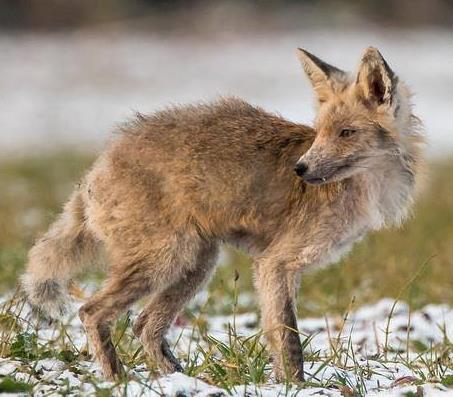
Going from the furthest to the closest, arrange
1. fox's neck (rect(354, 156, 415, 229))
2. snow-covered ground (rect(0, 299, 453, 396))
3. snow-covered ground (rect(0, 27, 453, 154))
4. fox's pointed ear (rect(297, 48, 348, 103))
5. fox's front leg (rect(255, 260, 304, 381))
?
snow-covered ground (rect(0, 27, 453, 154)) → fox's pointed ear (rect(297, 48, 348, 103)) → fox's neck (rect(354, 156, 415, 229)) → fox's front leg (rect(255, 260, 304, 381)) → snow-covered ground (rect(0, 299, 453, 396))

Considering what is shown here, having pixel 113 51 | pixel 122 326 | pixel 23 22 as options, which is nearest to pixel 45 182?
pixel 122 326

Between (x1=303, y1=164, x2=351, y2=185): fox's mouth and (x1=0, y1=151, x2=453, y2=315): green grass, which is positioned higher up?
(x1=303, y1=164, x2=351, y2=185): fox's mouth

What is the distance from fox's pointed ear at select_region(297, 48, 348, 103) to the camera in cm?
670

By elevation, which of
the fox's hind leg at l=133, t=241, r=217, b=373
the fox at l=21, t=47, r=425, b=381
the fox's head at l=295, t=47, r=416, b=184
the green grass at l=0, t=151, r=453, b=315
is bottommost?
the green grass at l=0, t=151, r=453, b=315

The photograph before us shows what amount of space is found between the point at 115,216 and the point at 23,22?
3406 centimetres

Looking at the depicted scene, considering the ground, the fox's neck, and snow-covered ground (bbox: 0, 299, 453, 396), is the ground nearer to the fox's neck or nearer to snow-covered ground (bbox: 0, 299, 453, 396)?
snow-covered ground (bbox: 0, 299, 453, 396)

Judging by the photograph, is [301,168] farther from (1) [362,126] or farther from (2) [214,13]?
(2) [214,13]

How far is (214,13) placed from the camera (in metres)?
39.8

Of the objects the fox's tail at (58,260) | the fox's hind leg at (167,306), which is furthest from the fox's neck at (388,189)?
the fox's tail at (58,260)

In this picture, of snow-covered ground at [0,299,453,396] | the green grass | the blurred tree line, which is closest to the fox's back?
the green grass

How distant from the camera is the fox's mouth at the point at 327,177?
6.27 m

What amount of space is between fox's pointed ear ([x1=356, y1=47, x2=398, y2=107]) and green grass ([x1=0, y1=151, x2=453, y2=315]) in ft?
2.92

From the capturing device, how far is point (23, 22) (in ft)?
128

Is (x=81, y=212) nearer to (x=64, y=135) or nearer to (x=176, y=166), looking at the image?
(x=176, y=166)
